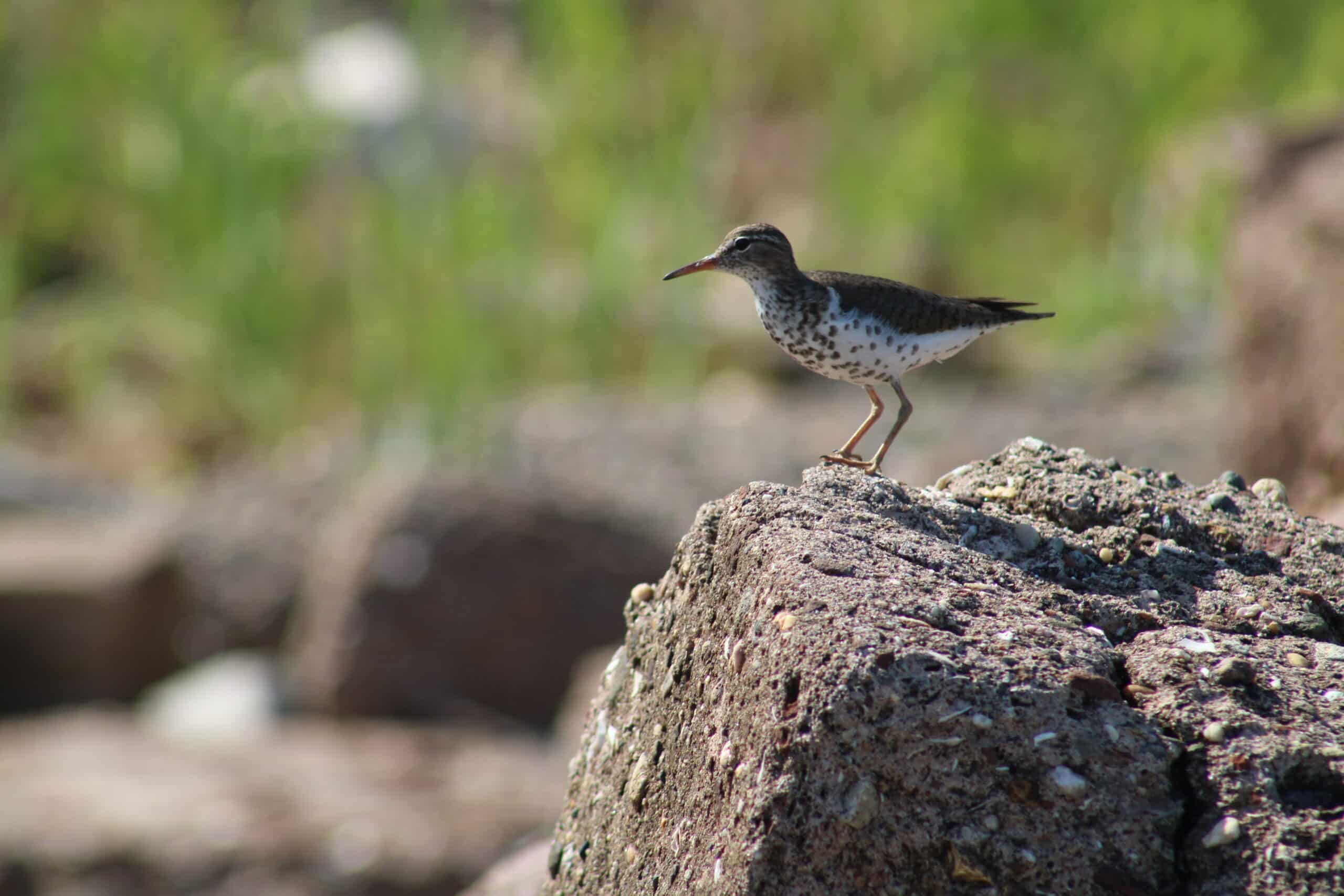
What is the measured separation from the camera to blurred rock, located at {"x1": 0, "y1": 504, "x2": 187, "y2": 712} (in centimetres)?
897

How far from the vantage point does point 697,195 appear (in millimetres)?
11008

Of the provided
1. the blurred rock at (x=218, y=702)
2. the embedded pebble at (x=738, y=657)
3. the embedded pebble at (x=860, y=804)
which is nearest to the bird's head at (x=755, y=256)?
→ the embedded pebble at (x=738, y=657)

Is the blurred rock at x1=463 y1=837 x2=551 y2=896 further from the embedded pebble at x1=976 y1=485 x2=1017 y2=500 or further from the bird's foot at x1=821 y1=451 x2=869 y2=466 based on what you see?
the embedded pebble at x1=976 y1=485 x2=1017 y2=500

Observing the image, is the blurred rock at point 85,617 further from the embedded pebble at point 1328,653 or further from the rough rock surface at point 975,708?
the embedded pebble at point 1328,653

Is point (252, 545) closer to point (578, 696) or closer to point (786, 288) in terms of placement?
point (578, 696)

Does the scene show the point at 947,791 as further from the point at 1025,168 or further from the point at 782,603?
the point at 1025,168

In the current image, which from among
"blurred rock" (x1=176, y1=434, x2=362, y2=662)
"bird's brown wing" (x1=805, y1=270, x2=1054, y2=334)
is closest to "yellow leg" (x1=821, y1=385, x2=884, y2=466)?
"bird's brown wing" (x1=805, y1=270, x2=1054, y2=334)

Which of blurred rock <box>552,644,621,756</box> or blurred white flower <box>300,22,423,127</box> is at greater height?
blurred white flower <box>300,22,423,127</box>

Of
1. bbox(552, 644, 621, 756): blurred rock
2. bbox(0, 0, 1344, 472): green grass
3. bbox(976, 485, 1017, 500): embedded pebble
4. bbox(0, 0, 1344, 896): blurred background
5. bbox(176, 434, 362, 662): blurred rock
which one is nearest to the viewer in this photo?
bbox(976, 485, 1017, 500): embedded pebble

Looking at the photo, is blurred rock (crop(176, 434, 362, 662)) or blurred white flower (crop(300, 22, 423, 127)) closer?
blurred rock (crop(176, 434, 362, 662))

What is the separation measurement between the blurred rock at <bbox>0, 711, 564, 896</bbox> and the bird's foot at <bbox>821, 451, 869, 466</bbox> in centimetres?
362

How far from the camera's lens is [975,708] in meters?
2.12

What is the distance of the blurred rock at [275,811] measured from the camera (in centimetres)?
641

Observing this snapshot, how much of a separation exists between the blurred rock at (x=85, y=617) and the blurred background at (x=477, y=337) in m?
0.03
